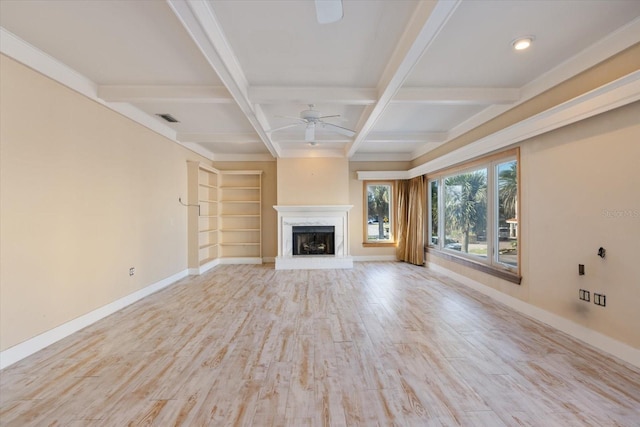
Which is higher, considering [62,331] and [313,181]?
[313,181]

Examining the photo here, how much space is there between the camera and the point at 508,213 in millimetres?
3896

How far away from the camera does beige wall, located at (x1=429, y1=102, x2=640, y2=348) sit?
232 centimetres

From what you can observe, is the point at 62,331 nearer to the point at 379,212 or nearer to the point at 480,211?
the point at 480,211

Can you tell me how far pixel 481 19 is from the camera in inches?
85.4

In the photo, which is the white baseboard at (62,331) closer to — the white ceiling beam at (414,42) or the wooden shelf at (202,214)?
the wooden shelf at (202,214)

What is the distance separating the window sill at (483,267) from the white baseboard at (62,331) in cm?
521

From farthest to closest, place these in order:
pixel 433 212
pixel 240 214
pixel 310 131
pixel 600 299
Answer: pixel 240 214, pixel 433 212, pixel 310 131, pixel 600 299

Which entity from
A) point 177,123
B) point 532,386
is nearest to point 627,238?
point 532,386

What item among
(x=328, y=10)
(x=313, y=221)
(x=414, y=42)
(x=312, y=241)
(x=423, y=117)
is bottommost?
(x=312, y=241)

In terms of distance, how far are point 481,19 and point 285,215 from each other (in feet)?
16.9

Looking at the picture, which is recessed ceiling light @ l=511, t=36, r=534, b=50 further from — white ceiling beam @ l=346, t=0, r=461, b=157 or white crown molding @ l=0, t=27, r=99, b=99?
white crown molding @ l=0, t=27, r=99, b=99

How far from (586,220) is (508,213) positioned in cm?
121

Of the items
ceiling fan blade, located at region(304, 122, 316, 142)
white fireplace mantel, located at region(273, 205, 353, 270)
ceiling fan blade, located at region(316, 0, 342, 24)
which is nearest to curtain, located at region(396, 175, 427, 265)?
white fireplace mantel, located at region(273, 205, 353, 270)

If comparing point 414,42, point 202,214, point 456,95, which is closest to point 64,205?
point 202,214
